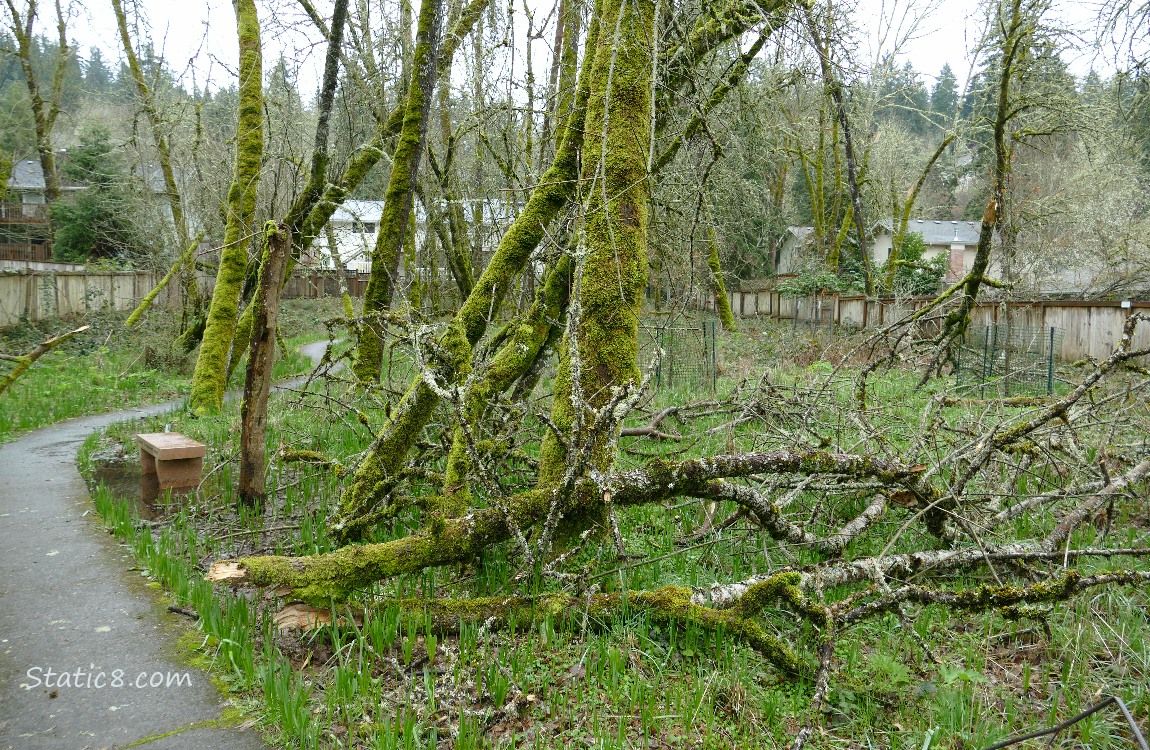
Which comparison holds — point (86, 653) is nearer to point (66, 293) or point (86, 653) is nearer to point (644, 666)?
point (644, 666)

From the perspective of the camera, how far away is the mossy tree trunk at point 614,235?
440 cm

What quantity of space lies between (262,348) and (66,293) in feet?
61.4

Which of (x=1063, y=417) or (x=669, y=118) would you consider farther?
(x=669, y=118)

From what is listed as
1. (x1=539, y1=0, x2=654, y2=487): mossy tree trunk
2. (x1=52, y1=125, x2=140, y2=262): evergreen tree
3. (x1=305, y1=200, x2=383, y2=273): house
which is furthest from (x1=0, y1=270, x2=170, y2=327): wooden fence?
(x1=539, y1=0, x2=654, y2=487): mossy tree trunk

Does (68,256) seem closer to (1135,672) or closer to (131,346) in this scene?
(131,346)

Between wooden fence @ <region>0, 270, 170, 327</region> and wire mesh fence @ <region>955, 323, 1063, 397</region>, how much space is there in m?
18.4

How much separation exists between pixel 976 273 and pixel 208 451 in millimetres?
8251

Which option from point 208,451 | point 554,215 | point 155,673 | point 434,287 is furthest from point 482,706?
point 434,287

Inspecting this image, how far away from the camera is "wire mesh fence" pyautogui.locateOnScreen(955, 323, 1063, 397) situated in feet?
44.9

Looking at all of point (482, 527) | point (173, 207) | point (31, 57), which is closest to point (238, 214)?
point (173, 207)

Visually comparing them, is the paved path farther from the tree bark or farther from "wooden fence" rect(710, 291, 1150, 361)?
"wooden fence" rect(710, 291, 1150, 361)

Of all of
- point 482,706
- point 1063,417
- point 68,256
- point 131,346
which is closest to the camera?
point 482,706

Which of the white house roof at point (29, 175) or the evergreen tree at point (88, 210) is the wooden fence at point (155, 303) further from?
the white house roof at point (29, 175)

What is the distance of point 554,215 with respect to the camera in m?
5.39
